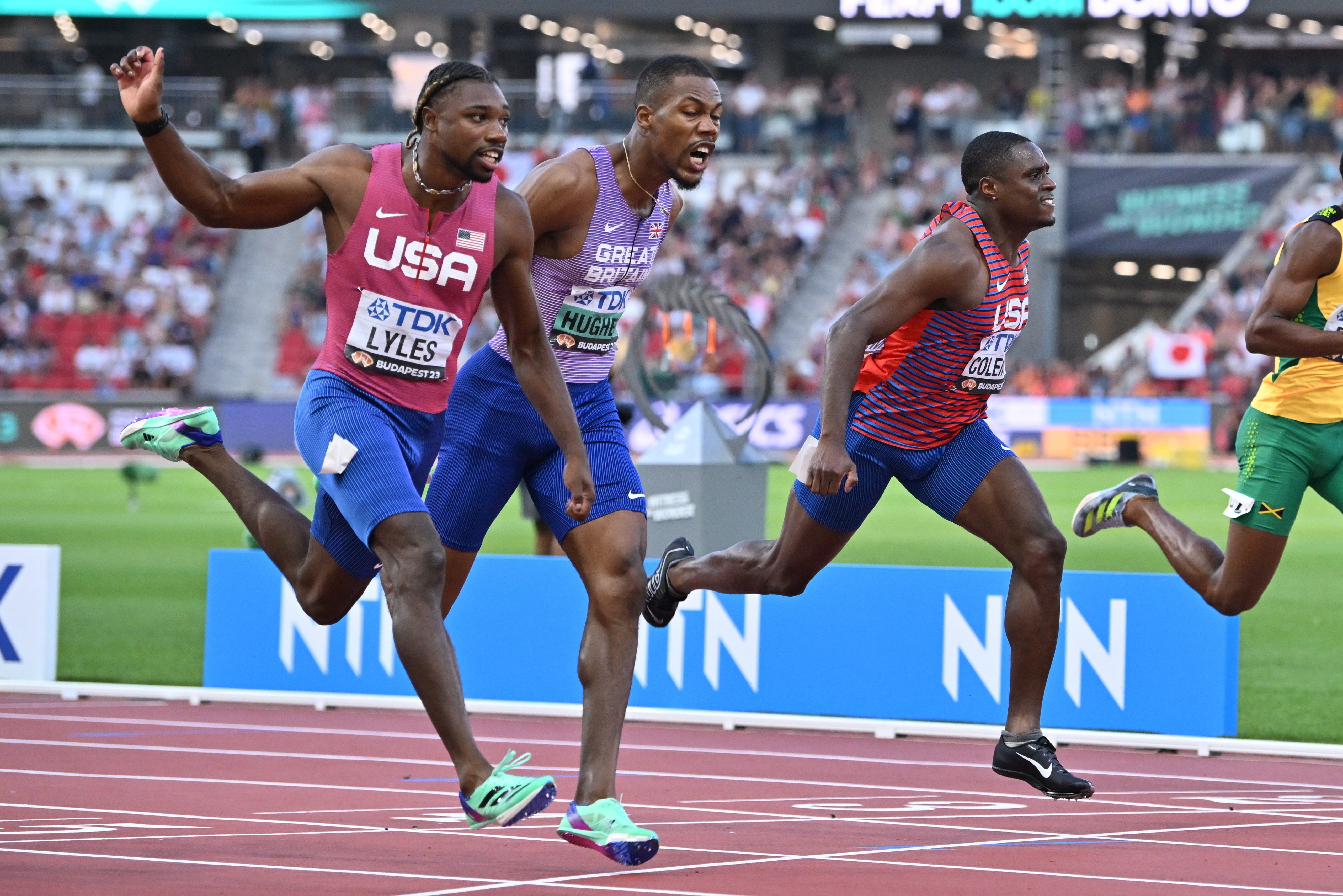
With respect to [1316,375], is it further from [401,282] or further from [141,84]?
[141,84]

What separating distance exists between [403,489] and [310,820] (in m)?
1.48

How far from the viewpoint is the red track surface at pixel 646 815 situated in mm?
5105

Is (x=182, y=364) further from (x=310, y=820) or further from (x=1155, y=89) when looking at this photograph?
(x=310, y=820)

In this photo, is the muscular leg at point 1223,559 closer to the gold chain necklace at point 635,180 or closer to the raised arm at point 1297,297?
the raised arm at point 1297,297

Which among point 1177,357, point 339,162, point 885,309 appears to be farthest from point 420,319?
point 1177,357

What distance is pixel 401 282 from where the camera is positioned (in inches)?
215

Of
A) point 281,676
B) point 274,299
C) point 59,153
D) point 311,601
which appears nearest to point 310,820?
point 311,601

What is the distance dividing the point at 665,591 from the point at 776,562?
2.57 ft

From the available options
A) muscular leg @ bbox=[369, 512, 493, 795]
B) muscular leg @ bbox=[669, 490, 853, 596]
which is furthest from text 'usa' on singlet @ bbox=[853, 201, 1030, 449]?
muscular leg @ bbox=[369, 512, 493, 795]

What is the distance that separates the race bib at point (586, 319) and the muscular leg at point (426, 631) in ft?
3.47

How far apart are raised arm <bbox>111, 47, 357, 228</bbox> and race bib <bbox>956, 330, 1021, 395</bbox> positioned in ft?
7.39

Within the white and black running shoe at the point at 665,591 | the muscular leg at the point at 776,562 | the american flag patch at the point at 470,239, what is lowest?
the white and black running shoe at the point at 665,591

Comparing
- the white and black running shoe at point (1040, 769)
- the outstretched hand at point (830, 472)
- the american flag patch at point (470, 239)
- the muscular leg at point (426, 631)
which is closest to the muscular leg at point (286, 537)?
the muscular leg at point (426, 631)

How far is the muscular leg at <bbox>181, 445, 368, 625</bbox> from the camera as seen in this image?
19.3 ft
